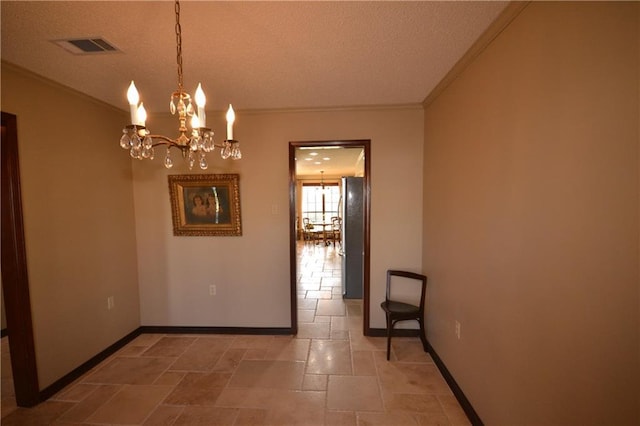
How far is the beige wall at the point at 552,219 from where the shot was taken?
880 millimetres

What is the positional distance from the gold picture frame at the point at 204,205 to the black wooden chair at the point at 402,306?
1.80 m

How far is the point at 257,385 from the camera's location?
2258 mm

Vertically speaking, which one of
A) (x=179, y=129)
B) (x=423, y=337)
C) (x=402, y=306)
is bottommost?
(x=423, y=337)

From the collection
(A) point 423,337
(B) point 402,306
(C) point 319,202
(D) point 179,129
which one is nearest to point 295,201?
(B) point 402,306

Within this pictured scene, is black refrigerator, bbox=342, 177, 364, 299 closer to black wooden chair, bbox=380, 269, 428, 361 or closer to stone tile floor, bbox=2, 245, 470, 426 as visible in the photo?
stone tile floor, bbox=2, 245, 470, 426

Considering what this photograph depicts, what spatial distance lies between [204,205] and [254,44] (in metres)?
1.91

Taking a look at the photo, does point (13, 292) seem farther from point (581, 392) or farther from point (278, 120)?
point (581, 392)

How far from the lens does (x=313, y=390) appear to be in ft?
7.18

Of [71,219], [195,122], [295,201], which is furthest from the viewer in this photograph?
[295,201]

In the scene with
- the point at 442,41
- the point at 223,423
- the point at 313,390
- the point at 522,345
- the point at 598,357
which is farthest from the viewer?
the point at 313,390

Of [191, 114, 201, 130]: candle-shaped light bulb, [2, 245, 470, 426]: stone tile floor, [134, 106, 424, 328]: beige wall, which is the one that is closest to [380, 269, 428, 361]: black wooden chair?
[134, 106, 424, 328]: beige wall

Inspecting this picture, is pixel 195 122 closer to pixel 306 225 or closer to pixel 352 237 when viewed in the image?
pixel 352 237

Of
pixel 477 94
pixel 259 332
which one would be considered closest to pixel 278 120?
pixel 477 94

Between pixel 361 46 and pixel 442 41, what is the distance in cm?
51
